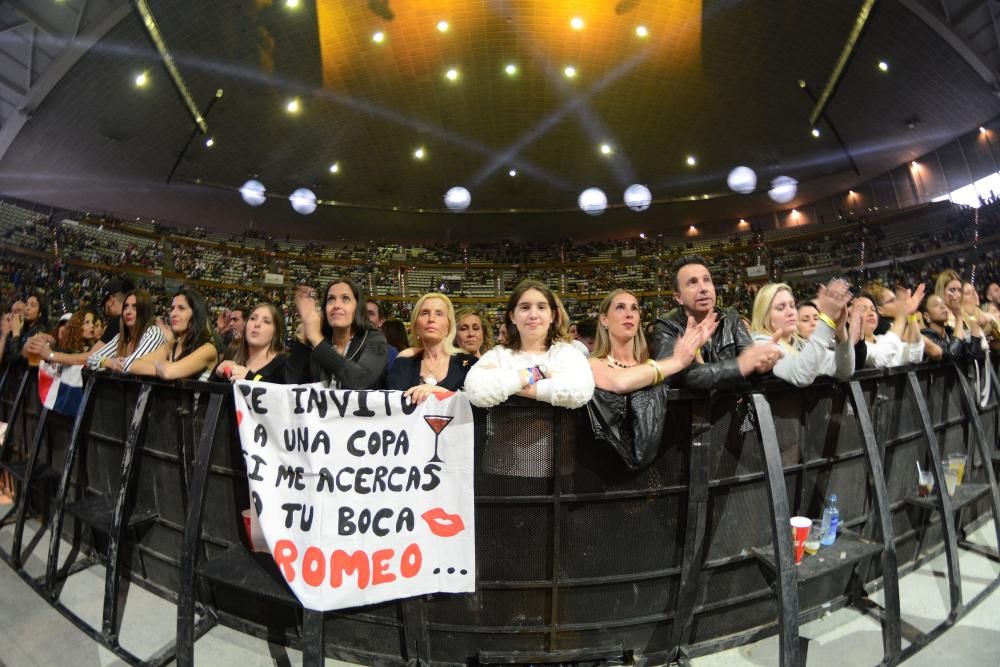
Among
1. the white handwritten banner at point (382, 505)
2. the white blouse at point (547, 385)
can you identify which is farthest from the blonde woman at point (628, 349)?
the white handwritten banner at point (382, 505)

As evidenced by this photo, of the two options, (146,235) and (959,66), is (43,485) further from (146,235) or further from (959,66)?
(959,66)

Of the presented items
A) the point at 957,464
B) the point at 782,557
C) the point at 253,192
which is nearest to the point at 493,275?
the point at 253,192

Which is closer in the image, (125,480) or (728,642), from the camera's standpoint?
(728,642)

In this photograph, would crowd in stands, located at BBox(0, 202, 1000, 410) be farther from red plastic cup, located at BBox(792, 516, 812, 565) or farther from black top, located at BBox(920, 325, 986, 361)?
red plastic cup, located at BBox(792, 516, 812, 565)

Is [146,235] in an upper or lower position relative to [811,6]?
lower

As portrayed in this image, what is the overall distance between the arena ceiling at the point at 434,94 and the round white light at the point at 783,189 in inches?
114

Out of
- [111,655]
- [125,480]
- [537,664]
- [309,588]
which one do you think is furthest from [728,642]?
[125,480]

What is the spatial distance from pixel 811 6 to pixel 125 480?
40.3ft

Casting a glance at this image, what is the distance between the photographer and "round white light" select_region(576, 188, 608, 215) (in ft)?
39.4

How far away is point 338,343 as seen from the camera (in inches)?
88.0

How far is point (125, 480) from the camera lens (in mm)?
2043

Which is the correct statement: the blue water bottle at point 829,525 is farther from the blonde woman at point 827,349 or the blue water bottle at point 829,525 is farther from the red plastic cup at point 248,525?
the red plastic cup at point 248,525

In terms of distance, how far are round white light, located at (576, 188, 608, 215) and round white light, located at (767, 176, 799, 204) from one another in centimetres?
735

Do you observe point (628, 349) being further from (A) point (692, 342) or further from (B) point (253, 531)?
(B) point (253, 531)
